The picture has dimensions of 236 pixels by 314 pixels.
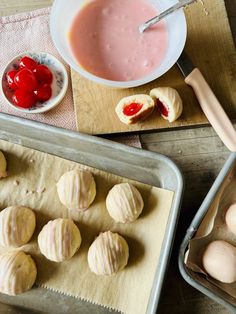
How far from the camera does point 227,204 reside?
0.99 m

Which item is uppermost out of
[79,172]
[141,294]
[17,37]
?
[17,37]

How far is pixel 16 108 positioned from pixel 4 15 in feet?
0.84

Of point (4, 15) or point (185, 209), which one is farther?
point (4, 15)

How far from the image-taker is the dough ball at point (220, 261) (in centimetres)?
92

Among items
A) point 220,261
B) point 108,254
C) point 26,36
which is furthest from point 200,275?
point 26,36

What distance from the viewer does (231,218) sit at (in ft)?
3.14

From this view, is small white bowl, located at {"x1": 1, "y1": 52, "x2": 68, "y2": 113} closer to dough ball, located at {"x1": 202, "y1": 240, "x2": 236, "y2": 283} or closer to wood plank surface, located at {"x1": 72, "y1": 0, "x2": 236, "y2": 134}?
wood plank surface, located at {"x1": 72, "y1": 0, "x2": 236, "y2": 134}

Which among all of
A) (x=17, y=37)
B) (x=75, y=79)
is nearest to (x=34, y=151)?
(x=75, y=79)

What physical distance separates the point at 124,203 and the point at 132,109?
22 cm

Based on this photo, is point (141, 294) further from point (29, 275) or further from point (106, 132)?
point (106, 132)

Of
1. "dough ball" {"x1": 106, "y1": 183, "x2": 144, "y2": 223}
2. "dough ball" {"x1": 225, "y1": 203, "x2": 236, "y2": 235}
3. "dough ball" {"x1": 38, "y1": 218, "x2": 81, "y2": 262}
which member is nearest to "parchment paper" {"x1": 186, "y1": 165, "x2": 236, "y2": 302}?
"dough ball" {"x1": 225, "y1": 203, "x2": 236, "y2": 235}

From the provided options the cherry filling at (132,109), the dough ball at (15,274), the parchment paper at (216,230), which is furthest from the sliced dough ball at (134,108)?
the dough ball at (15,274)

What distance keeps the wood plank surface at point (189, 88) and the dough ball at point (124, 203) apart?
0.48ft

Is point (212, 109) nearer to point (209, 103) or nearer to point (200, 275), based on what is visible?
point (209, 103)
